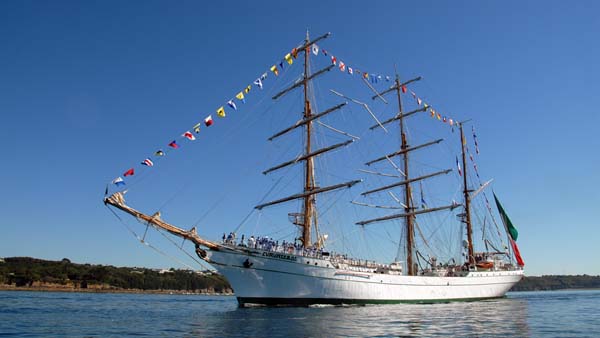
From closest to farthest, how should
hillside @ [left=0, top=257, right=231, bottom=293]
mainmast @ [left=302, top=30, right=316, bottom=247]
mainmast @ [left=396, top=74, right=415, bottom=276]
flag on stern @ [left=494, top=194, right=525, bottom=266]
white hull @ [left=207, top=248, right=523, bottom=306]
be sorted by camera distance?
1. white hull @ [left=207, top=248, right=523, bottom=306]
2. mainmast @ [left=302, top=30, right=316, bottom=247]
3. mainmast @ [left=396, top=74, right=415, bottom=276]
4. flag on stern @ [left=494, top=194, right=525, bottom=266]
5. hillside @ [left=0, top=257, right=231, bottom=293]

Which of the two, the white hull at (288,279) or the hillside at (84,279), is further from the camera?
the hillside at (84,279)

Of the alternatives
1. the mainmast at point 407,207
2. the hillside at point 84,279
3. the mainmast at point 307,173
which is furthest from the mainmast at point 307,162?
the hillside at point 84,279

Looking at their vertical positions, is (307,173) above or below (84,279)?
above

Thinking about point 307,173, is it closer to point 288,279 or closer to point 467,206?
point 288,279

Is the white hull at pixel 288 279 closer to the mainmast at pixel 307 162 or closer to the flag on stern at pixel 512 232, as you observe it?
the mainmast at pixel 307 162

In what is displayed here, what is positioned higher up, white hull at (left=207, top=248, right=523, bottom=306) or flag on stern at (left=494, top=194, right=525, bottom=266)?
flag on stern at (left=494, top=194, right=525, bottom=266)

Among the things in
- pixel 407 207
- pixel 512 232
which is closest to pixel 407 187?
pixel 407 207

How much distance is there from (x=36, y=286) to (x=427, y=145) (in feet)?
252

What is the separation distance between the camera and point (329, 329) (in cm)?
1902

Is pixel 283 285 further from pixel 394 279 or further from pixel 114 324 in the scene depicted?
pixel 114 324

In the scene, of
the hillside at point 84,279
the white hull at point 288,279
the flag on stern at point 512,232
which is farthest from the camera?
the hillside at point 84,279

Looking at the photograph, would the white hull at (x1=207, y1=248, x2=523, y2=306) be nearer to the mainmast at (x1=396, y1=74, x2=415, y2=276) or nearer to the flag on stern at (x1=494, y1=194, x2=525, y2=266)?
the mainmast at (x1=396, y1=74, x2=415, y2=276)

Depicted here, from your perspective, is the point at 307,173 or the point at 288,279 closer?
the point at 288,279

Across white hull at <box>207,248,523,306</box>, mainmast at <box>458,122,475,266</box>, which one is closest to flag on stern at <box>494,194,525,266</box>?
mainmast at <box>458,122,475,266</box>
